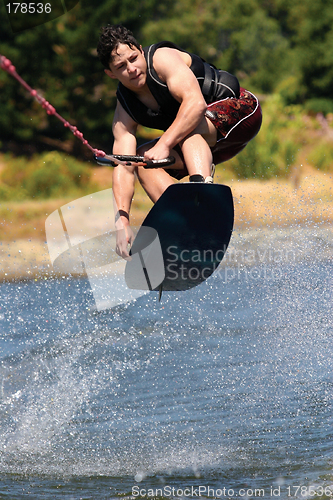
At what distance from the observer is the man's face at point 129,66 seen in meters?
3.56

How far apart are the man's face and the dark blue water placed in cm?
234

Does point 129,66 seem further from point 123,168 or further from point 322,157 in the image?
point 322,157

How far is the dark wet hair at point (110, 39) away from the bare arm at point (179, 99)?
0.23m

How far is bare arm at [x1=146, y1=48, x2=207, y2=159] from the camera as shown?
141 inches

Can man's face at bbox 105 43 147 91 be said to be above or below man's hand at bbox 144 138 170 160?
above

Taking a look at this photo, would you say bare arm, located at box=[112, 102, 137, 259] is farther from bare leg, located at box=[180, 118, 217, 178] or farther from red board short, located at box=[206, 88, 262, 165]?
red board short, located at box=[206, 88, 262, 165]

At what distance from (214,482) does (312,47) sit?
1787cm

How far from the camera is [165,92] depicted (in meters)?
3.73

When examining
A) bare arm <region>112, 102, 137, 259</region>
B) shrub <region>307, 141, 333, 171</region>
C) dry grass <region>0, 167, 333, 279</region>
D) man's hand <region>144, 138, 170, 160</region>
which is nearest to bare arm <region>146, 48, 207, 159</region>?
man's hand <region>144, 138, 170, 160</region>

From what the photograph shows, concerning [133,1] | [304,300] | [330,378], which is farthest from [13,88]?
[330,378]

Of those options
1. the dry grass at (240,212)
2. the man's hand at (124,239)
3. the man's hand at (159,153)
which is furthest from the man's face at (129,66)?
the dry grass at (240,212)

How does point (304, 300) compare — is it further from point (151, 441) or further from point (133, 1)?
point (133, 1)

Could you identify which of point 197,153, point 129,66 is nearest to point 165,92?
point 129,66

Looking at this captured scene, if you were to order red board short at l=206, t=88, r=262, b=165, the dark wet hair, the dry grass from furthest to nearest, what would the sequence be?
the dry grass, red board short at l=206, t=88, r=262, b=165, the dark wet hair
